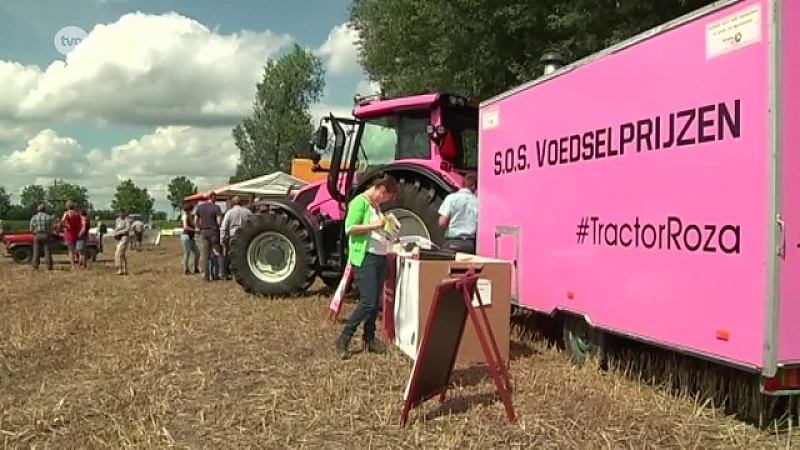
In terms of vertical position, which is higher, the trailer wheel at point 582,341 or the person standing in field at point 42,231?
the person standing in field at point 42,231

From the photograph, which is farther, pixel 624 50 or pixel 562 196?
pixel 562 196

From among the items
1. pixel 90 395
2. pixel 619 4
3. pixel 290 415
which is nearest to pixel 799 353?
pixel 290 415

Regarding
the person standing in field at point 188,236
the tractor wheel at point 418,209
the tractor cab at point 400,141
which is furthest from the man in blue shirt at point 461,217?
the person standing in field at point 188,236

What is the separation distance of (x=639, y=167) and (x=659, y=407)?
1.59 meters

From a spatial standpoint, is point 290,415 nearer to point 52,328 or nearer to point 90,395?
point 90,395

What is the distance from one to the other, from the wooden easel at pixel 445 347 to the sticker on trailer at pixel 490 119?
3015mm

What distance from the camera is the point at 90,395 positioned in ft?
18.0

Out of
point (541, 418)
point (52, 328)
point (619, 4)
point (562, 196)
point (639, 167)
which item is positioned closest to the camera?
point (541, 418)

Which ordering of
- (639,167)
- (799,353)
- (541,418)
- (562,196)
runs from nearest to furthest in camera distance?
(799,353) → (541,418) → (639,167) → (562,196)

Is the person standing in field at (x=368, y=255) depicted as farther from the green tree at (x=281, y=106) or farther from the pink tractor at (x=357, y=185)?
the green tree at (x=281, y=106)

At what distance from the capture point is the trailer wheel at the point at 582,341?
627 centimetres

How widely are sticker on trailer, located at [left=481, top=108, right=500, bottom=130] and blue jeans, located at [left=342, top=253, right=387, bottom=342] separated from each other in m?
1.94

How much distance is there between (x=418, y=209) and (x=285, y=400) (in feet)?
14.2

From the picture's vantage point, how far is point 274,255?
11297 mm
